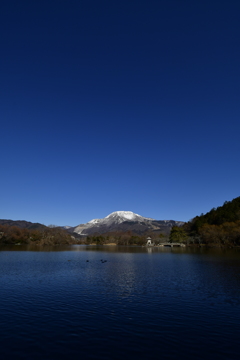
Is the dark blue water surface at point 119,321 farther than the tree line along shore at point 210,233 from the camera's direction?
No

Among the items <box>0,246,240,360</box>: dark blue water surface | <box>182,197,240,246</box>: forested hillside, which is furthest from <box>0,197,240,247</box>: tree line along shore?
<box>0,246,240,360</box>: dark blue water surface

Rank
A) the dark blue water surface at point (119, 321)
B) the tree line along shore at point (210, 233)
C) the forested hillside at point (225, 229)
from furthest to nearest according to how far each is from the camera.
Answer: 1. the tree line along shore at point (210, 233)
2. the forested hillside at point (225, 229)
3. the dark blue water surface at point (119, 321)

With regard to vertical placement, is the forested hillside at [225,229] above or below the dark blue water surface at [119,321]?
above

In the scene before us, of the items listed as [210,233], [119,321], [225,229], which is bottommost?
[119,321]

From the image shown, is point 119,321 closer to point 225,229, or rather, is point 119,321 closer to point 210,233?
point 225,229

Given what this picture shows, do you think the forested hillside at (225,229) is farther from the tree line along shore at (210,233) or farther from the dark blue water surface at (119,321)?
the dark blue water surface at (119,321)

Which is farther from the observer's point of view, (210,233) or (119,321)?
(210,233)

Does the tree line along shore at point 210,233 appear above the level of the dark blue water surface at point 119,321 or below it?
above

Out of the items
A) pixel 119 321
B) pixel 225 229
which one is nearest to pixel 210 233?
pixel 225 229

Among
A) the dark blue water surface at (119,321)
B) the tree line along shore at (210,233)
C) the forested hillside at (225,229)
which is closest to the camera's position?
the dark blue water surface at (119,321)

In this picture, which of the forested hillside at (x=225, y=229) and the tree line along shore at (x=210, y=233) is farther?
the tree line along shore at (x=210, y=233)

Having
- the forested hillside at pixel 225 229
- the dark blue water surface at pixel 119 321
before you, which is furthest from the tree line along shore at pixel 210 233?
the dark blue water surface at pixel 119 321

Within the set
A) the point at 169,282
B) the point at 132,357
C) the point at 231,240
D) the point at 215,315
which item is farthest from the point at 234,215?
the point at 132,357

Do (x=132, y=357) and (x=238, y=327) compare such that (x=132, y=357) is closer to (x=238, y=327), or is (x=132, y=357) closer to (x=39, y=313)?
(x=238, y=327)
